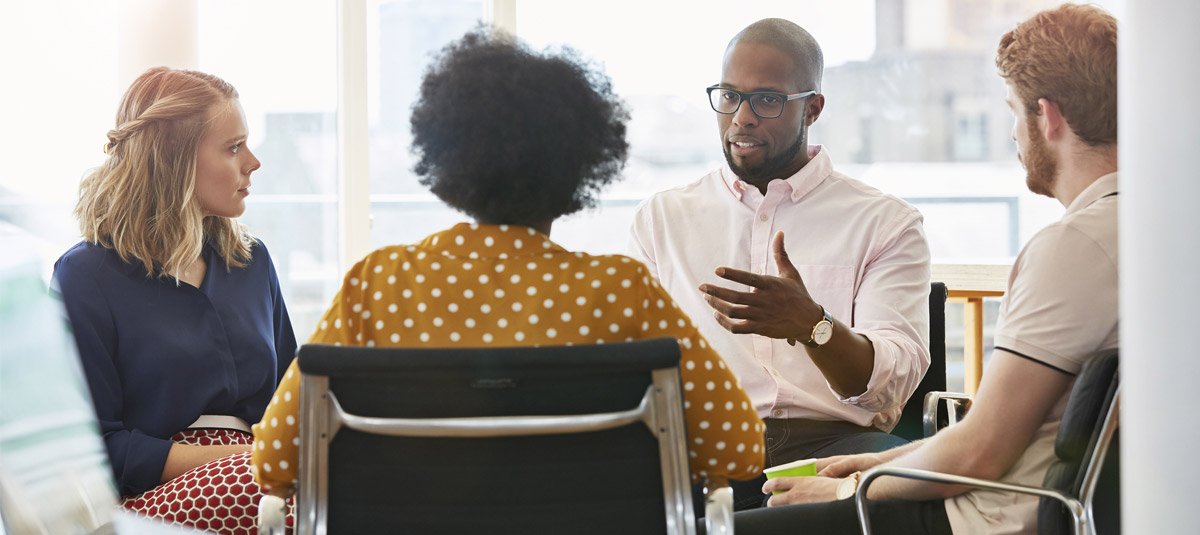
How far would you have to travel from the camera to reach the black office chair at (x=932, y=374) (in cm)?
244

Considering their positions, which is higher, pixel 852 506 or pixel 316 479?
pixel 316 479

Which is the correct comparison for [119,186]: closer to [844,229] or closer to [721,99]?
[721,99]

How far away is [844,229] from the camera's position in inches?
93.1

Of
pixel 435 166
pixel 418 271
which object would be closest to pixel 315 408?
pixel 418 271

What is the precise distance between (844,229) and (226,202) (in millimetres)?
1249

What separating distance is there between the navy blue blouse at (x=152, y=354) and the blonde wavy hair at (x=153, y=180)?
42 mm

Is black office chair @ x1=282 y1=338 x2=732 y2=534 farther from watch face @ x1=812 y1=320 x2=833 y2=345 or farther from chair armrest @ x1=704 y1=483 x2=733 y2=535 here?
watch face @ x1=812 y1=320 x2=833 y2=345

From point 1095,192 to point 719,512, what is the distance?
2.38ft

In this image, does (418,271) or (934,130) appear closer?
(418,271)

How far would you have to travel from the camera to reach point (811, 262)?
237cm

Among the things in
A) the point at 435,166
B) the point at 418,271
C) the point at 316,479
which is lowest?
the point at 316,479

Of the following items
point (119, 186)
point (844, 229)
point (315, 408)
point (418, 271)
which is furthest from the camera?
point (844, 229)

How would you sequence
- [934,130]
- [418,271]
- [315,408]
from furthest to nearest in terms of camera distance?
[934,130] → [418,271] → [315,408]

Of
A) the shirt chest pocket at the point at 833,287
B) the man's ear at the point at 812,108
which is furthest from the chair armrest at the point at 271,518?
the man's ear at the point at 812,108
